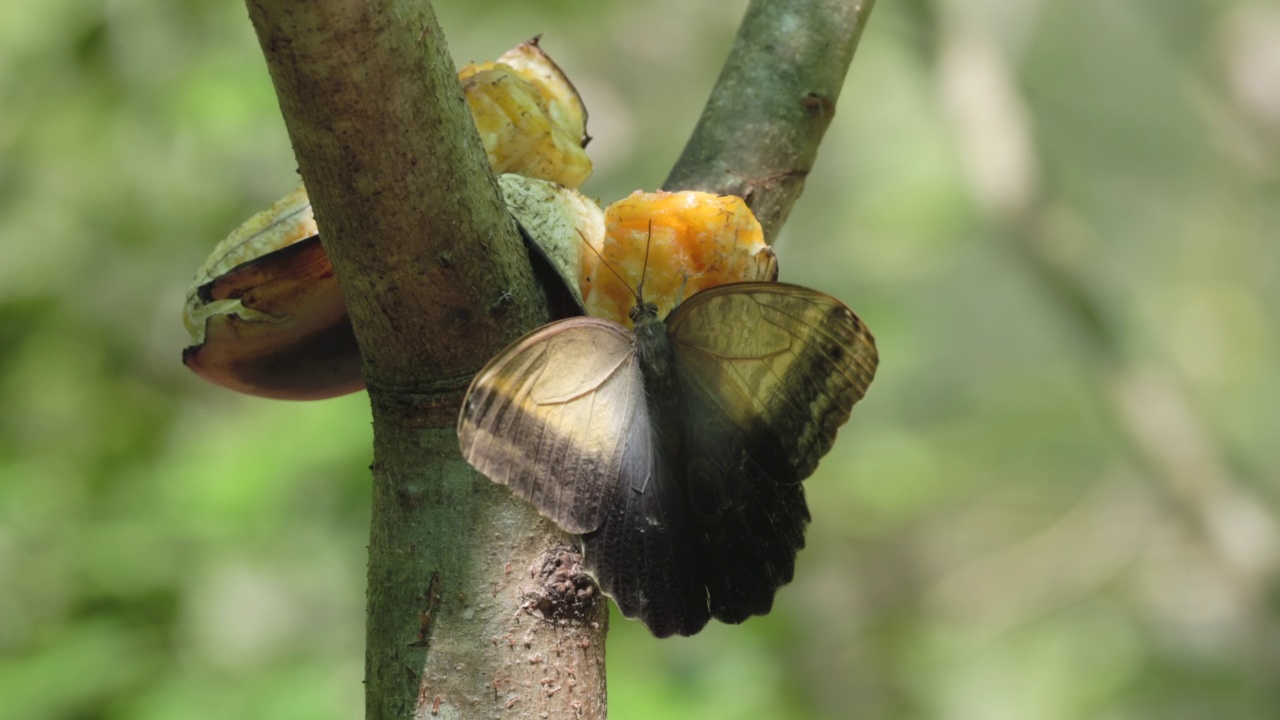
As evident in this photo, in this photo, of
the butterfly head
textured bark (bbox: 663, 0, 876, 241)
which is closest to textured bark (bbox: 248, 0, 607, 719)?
the butterfly head

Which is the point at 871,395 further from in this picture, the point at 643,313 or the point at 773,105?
the point at 643,313

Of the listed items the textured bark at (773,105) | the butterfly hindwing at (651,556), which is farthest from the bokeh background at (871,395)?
the butterfly hindwing at (651,556)

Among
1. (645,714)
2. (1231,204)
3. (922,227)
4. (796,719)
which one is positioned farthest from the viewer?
(1231,204)

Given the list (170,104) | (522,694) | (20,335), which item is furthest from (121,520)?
(522,694)

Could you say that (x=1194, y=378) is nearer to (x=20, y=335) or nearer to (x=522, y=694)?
(x=20, y=335)

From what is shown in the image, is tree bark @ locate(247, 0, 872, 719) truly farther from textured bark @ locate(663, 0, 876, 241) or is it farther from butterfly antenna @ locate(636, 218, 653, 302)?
textured bark @ locate(663, 0, 876, 241)
